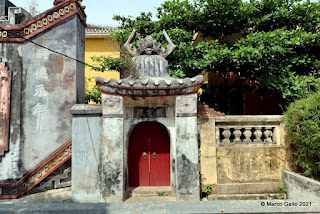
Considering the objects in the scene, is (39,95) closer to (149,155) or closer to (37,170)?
(37,170)

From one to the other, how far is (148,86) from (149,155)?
2.27 meters

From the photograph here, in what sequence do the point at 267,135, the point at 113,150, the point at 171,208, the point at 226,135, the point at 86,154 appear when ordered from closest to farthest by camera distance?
the point at 171,208 → the point at 113,150 → the point at 86,154 → the point at 226,135 → the point at 267,135

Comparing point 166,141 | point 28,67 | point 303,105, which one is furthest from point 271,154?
point 28,67

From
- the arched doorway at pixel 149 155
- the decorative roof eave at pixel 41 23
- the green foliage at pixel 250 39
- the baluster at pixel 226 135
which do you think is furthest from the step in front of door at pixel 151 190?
the decorative roof eave at pixel 41 23

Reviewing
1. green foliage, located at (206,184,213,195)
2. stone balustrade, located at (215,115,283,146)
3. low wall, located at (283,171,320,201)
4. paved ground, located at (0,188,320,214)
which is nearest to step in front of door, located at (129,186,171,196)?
green foliage, located at (206,184,213,195)

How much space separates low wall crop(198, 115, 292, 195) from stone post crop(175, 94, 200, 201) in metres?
0.46

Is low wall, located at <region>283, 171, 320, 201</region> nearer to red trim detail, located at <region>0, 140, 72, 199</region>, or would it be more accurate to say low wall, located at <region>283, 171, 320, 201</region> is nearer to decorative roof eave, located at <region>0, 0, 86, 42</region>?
red trim detail, located at <region>0, 140, 72, 199</region>

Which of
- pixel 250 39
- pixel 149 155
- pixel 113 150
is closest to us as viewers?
pixel 113 150

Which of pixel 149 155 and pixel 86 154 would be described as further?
pixel 149 155

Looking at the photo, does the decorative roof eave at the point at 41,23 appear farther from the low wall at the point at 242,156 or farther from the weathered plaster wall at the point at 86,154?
the low wall at the point at 242,156

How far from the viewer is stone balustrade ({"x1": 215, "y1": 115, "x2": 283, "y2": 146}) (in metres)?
7.10

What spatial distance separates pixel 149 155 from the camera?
7.36 m

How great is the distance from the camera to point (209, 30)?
11.3 m

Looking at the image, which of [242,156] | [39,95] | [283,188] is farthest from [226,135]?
[39,95]
